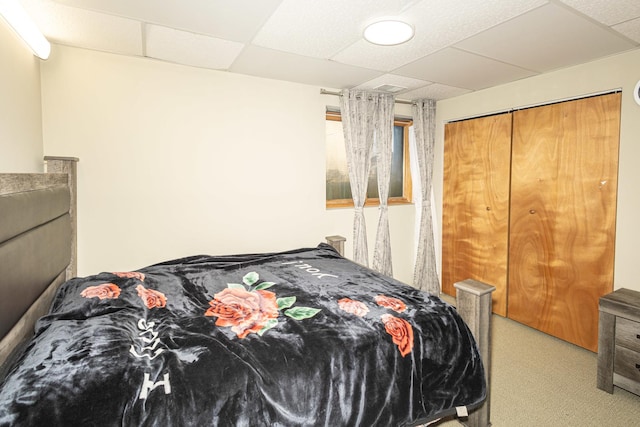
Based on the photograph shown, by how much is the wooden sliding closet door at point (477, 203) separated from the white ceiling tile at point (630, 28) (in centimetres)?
113

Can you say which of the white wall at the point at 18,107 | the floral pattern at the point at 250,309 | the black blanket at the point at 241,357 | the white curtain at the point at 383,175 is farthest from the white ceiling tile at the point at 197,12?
the white curtain at the point at 383,175

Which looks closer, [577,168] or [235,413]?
[235,413]

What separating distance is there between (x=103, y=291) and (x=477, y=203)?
3465 millimetres

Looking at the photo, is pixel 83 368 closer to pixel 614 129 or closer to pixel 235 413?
pixel 235 413

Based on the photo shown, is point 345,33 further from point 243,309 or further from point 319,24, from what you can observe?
point 243,309

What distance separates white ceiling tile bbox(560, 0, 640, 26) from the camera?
1.83 metres

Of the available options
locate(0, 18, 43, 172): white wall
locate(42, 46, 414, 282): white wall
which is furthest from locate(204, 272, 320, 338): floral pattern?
locate(0, 18, 43, 172): white wall

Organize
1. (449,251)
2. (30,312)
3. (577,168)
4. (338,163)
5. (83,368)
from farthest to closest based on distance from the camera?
(449,251), (338,163), (577,168), (30,312), (83,368)

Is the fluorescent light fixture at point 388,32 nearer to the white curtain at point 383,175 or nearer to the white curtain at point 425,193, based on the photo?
the white curtain at point 383,175

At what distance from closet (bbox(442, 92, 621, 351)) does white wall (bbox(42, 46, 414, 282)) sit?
1.62 meters

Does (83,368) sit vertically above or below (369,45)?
below

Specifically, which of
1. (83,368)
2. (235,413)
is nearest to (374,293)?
(235,413)

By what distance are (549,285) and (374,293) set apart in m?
2.11

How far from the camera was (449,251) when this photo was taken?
4.10 m
